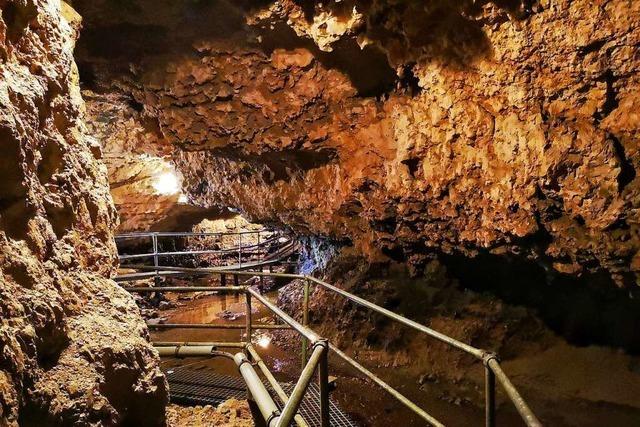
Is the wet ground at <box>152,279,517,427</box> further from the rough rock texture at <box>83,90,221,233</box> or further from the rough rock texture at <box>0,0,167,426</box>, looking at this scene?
the rough rock texture at <box>83,90,221,233</box>

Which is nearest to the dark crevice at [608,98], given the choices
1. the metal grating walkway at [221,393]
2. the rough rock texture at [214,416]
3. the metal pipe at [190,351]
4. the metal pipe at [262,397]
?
the metal grating walkway at [221,393]

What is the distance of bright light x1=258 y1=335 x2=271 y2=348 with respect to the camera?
7.02 meters

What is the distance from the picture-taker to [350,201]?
6.23m

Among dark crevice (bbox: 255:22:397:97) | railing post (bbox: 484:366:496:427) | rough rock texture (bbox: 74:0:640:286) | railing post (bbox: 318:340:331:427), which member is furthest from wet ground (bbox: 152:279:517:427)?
dark crevice (bbox: 255:22:397:97)

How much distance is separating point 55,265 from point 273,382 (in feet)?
3.83

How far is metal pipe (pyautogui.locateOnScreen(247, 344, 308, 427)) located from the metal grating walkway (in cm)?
76

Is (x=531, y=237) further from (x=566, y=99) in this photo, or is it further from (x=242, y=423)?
(x=242, y=423)

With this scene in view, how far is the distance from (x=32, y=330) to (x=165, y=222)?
12.0 meters

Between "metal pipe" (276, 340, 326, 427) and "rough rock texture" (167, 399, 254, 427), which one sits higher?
"metal pipe" (276, 340, 326, 427)

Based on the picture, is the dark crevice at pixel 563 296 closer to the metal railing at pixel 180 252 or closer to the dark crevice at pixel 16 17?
the metal railing at pixel 180 252

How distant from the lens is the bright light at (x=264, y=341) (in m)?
7.02

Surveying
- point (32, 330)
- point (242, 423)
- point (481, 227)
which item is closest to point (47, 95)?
point (32, 330)

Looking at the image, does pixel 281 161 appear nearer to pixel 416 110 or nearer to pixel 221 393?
pixel 416 110

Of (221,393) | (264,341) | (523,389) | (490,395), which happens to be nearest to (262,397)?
(490,395)
